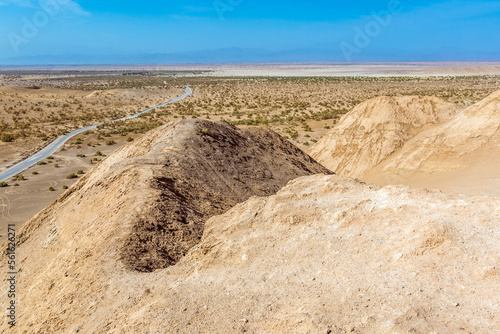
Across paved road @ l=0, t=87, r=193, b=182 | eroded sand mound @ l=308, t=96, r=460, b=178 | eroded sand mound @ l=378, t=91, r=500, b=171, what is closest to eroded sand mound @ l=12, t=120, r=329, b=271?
eroded sand mound @ l=308, t=96, r=460, b=178

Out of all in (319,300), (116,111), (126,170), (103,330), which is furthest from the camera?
(116,111)

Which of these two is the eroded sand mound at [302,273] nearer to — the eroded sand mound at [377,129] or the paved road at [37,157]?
the eroded sand mound at [377,129]

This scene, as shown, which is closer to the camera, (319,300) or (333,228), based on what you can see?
(319,300)

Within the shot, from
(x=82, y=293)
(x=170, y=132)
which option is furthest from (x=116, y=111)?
(x=82, y=293)

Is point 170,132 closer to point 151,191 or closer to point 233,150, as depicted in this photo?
point 233,150

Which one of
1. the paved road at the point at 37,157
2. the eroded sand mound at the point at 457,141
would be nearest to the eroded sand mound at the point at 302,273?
the eroded sand mound at the point at 457,141

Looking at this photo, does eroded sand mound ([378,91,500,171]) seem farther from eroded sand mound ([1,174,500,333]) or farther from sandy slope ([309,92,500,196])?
eroded sand mound ([1,174,500,333])
